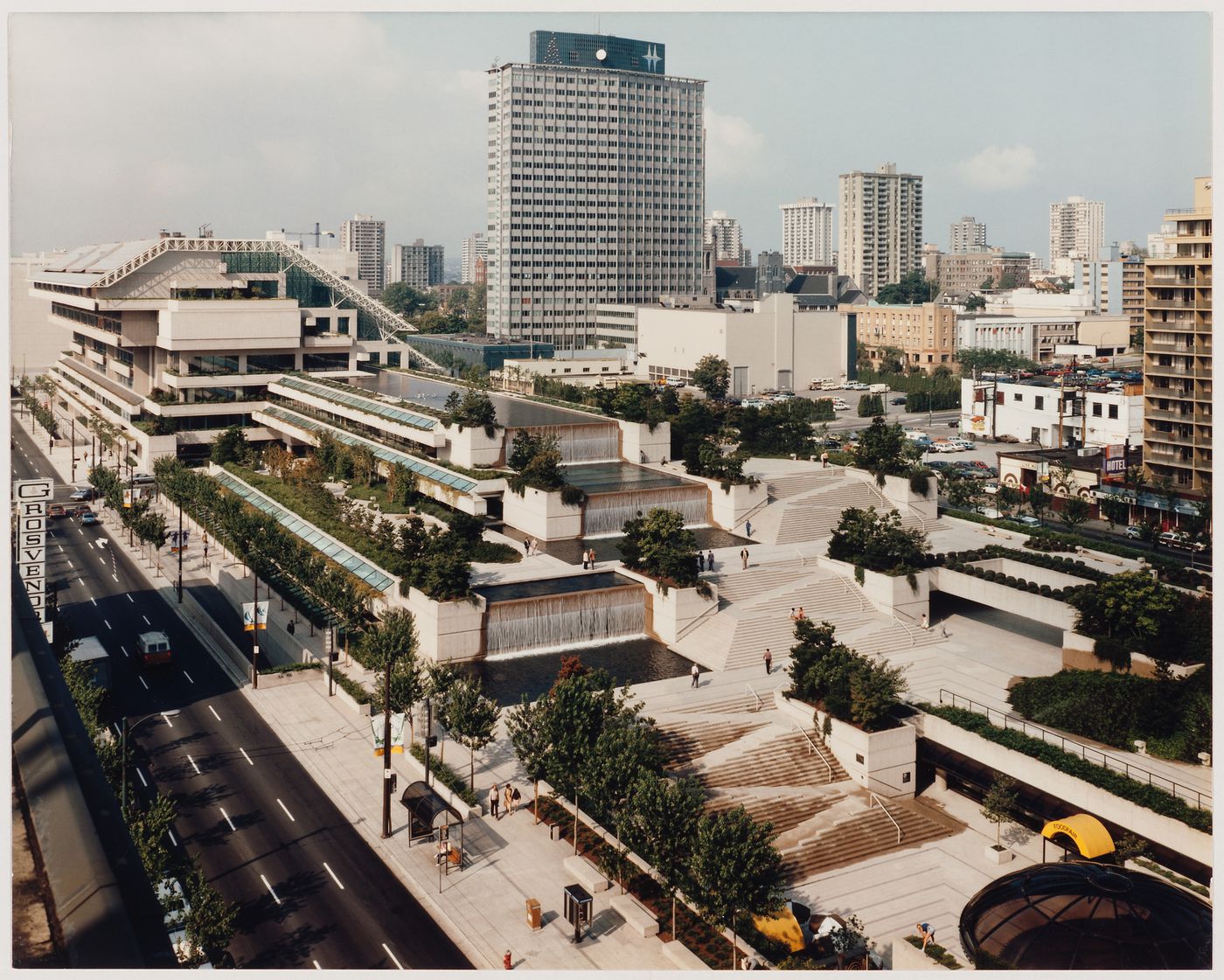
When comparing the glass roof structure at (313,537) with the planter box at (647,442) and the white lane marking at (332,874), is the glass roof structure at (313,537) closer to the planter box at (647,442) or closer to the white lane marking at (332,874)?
the white lane marking at (332,874)

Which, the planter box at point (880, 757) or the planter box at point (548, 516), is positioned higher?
the planter box at point (548, 516)

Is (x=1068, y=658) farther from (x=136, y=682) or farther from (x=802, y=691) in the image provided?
(x=136, y=682)

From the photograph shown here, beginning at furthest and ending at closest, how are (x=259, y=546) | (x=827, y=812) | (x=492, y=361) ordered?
(x=492, y=361) → (x=259, y=546) → (x=827, y=812)

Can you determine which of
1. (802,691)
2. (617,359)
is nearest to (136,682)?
(802,691)

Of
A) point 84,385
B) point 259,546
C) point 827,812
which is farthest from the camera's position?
point 84,385

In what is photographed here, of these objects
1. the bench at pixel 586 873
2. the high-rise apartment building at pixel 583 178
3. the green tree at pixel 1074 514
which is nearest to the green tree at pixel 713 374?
the high-rise apartment building at pixel 583 178

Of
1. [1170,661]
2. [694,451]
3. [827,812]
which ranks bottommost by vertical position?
[827,812]
